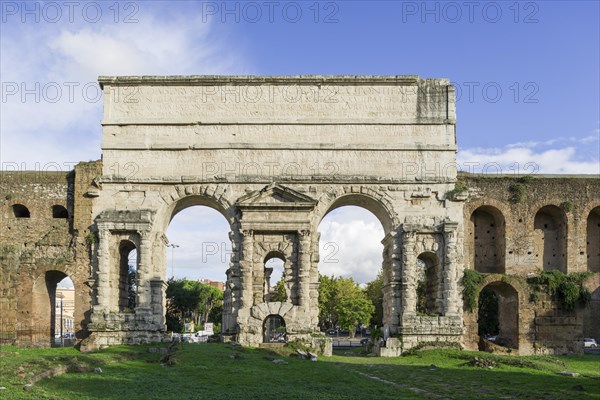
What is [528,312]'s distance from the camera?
1187 inches

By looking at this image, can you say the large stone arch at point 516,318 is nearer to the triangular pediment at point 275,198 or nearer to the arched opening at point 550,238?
the arched opening at point 550,238

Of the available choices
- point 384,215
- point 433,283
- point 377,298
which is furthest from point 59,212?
point 377,298

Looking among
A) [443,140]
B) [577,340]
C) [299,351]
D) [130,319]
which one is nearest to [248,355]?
[299,351]

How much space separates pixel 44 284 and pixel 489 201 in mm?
20303

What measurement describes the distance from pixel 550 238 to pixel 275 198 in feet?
43.1

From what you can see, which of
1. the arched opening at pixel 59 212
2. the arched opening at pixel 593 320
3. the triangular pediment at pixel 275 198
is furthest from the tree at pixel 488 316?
the arched opening at pixel 59 212

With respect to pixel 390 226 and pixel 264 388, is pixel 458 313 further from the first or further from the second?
pixel 264 388

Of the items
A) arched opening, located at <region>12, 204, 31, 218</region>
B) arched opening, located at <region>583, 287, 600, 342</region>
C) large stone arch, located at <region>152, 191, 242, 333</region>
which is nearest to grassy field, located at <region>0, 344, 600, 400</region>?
large stone arch, located at <region>152, 191, 242, 333</region>

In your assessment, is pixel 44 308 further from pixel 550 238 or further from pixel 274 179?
pixel 550 238

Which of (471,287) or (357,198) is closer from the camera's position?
(471,287)

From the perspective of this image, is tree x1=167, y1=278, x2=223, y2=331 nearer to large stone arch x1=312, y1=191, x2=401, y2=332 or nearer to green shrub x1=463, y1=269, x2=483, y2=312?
large stone arch x1=312, y1=191, x2=401, y2=332

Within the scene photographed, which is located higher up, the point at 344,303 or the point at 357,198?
the point at 357,198

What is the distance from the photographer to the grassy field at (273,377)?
15.2 metres

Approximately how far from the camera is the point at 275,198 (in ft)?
94.7
